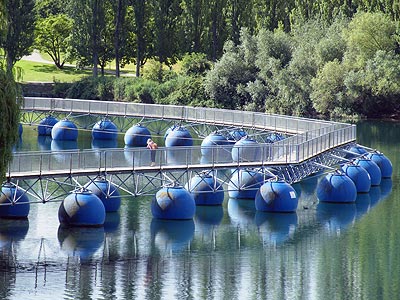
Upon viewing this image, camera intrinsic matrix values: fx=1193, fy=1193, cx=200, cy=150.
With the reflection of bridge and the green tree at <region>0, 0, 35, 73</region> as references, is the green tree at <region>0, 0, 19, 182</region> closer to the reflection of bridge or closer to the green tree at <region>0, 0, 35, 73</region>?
the reflection of bridge

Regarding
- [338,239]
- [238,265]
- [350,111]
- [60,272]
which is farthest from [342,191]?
[350,111]

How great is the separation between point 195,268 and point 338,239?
8859 mm

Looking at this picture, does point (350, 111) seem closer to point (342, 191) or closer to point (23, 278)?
point (342, 191)

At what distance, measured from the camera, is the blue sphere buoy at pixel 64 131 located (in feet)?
288

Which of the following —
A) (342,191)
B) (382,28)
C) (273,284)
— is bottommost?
(273,284)

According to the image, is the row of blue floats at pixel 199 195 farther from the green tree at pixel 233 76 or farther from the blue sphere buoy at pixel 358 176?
Answer: the green tree at pixel 233 76

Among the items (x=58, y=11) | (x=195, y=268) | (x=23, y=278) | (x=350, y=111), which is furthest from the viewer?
(x=58, y=11)

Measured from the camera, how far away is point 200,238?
2015 inches

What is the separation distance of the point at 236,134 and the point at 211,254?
33.7m

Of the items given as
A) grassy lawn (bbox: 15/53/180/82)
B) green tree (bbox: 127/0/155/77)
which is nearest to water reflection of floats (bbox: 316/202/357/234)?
grassy lawn (bbox: 15/53/180/82)

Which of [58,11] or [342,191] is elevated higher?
[58,11]

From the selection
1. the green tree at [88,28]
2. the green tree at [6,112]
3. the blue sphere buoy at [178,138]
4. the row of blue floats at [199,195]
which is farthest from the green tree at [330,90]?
the green tree at [6,112]

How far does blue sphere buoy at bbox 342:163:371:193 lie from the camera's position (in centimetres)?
6294

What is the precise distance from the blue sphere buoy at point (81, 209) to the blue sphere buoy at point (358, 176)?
17178mm
